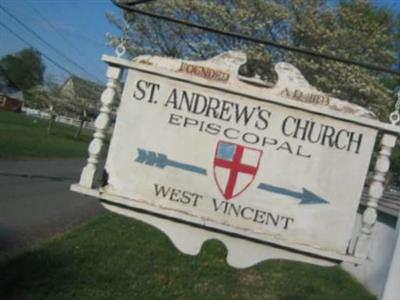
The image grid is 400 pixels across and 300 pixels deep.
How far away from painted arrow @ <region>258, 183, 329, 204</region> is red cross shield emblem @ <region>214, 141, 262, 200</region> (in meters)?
0.09

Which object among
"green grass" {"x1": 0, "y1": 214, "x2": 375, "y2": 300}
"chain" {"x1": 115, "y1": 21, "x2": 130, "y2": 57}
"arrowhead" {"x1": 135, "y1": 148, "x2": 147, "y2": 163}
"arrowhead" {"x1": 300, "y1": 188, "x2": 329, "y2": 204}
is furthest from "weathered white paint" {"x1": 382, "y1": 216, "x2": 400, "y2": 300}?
"green grass" {"x1": 0, "y1": 214, "x2": 375, "y2": 300}

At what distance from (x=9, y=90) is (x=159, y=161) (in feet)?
398

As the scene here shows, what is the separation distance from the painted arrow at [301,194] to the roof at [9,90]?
115938 millimetres

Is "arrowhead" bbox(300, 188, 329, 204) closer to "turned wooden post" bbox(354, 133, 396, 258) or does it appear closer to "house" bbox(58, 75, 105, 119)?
"turned wooden post" bbox(354, 133, 396, 258)

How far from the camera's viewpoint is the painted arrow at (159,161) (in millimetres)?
3652

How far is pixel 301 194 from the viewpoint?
11.9ft

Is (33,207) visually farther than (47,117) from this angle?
No

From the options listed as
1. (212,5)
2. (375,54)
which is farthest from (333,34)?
(212,5)

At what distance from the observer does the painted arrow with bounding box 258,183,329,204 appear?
11.9 feet

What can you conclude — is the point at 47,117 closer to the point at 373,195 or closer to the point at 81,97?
the point at 81,97

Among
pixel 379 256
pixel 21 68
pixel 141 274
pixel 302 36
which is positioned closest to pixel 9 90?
pixel 21 68

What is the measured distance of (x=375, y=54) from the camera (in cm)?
2142

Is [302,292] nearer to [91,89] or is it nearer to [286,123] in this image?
[286,123]

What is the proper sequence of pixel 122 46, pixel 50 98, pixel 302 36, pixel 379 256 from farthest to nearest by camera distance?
1. pixel 50 98
2. pixel 302 36
3. pixel 379 256
4. pixel 122 46
